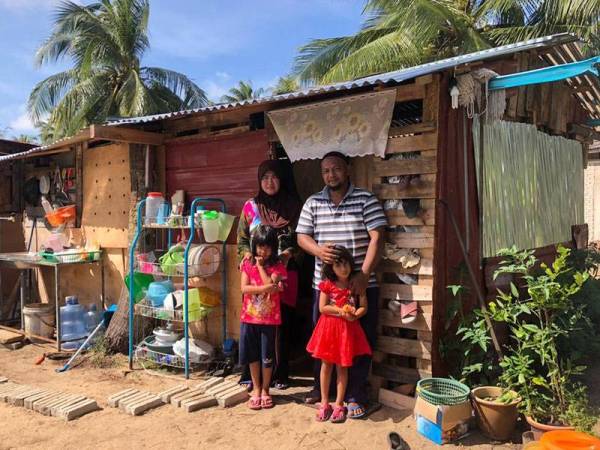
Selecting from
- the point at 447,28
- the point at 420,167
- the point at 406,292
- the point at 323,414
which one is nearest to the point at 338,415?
the point at 323,414

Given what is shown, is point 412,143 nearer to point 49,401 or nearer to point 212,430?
point 212,430

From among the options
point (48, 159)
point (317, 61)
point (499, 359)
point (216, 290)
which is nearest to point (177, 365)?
point (216, 290)

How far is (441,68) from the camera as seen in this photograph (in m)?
3.66

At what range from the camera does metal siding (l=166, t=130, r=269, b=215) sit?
5246mm

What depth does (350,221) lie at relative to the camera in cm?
397

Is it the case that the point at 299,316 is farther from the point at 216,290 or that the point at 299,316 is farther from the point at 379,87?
the point at 379,87

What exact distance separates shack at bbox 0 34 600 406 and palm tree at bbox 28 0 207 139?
11.0 metres

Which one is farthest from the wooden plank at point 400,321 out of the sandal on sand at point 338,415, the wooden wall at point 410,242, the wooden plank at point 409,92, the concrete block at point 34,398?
the concrete block at point 34,398

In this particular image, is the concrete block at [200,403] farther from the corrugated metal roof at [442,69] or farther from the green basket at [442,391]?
the corrugated metal roof at [442,69]

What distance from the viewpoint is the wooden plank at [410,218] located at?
3951 millimetres

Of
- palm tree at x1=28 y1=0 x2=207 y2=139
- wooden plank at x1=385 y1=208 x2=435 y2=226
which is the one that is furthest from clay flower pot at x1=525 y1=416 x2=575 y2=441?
palm tree at x1=28 y1=0 x2=207 y2=139

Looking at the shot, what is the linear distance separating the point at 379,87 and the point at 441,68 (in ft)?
2.14

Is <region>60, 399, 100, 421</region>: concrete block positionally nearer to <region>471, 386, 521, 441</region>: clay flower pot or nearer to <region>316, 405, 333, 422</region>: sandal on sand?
<region>316, 405, 333, 422</region>: sandal on sand

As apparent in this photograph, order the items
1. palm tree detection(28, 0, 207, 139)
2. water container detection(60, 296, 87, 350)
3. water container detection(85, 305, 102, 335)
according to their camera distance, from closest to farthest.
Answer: water container detection(60, 296, 87, 350) → water container detection(85, 305, 102, 335) → palm tree detection(28, 0, 207, 139)
